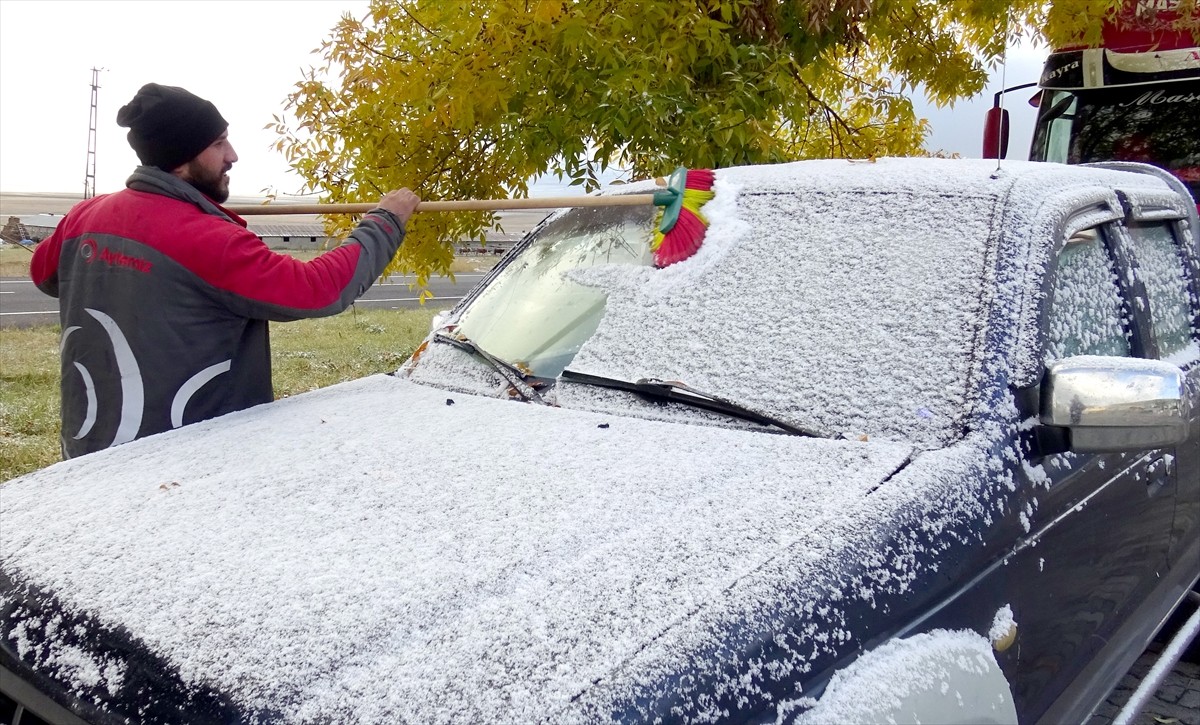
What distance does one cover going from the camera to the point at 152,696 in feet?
4.37

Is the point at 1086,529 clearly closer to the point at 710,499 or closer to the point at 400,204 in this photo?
the point at 710,499

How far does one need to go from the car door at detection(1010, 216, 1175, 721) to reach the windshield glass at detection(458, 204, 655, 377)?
112 centimetres

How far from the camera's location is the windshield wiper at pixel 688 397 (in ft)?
6.73

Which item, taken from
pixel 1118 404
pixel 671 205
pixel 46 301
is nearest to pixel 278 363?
pixel 671 205

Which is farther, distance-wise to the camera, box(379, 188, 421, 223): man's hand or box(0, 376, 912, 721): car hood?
box(379, 188, 421, 223): man's hand

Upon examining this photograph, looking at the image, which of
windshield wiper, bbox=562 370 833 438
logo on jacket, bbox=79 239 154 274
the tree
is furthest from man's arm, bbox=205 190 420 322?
the tree

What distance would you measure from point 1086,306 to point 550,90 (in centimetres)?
261

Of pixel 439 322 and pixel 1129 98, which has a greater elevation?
pixel 1129 98

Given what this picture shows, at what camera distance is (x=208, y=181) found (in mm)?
2928

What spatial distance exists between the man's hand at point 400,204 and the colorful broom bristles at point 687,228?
0.81 metres

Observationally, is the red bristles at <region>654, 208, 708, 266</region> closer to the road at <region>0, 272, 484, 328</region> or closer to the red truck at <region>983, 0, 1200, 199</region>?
the red truck at <region>983, 0, 1200, 199</region>

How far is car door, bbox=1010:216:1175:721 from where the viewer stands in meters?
1.93

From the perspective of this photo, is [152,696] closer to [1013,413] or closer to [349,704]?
[349,704]

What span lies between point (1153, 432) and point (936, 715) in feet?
2.74
